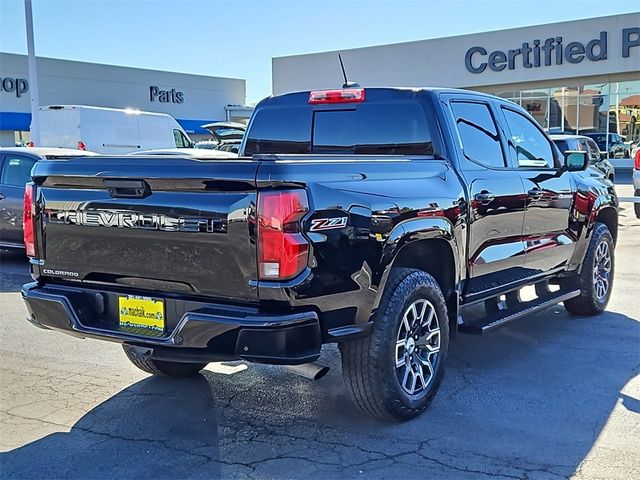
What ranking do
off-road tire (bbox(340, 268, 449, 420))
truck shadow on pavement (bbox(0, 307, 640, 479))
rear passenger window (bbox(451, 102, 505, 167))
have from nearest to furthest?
1. truck shadow on pavement (bbox(0, 307, 640, 479))
2. off-road tire (bbox(340, 268, 449, 420))
3. rear passenger window (bbox(451, 102, 505, 167))

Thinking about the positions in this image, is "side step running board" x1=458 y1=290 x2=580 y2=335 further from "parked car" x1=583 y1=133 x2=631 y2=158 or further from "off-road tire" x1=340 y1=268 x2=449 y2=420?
"parked car" x1=583 y1=133 x2=631 y2=158

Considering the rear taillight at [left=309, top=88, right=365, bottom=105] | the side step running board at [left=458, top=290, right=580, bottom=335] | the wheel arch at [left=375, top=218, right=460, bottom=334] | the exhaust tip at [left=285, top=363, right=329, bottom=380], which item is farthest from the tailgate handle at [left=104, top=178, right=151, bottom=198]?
the side step running board at [left=458, top=290, right=580, bottom=335]

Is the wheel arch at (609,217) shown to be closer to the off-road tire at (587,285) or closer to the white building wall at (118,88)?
the off-road tire at (587,285)

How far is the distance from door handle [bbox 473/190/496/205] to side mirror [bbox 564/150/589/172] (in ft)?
4.68

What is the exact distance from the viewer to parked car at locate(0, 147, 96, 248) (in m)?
9.37

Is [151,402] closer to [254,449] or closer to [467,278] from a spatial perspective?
[254,449]

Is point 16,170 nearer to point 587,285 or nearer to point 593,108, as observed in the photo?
point 587,285

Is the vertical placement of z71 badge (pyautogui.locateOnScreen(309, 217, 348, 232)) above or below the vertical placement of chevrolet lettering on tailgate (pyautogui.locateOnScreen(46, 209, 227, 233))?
below

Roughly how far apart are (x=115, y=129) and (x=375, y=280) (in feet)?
54.7

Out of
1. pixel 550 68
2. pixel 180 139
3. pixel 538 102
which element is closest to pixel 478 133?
pixel 180 139

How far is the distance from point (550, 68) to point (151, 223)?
1133 inches

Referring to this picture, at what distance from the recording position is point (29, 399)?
452 centimetres

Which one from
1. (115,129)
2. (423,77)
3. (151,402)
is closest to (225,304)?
(151,402)

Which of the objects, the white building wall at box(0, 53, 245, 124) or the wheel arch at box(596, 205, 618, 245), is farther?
the white building wall at box(0, 53, 245, 124)
